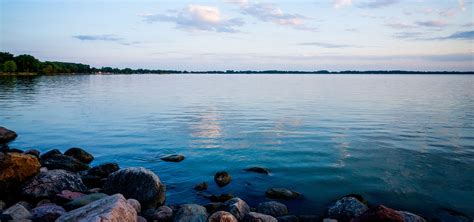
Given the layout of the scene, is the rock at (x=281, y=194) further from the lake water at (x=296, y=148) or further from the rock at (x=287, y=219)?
the rock at (x=287, y=219)

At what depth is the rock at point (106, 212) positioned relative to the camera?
8030mm

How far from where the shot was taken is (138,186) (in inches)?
478

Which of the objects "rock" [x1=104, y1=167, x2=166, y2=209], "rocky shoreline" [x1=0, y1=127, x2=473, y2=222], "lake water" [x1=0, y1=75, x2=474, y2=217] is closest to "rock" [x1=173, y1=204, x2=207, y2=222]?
"rocky shoreline" [x1=0, y1=127, x2=473, y2=222]

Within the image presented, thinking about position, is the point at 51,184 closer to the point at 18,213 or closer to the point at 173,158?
the point at 18,213

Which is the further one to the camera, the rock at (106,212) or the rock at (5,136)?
the rock at (5,136)

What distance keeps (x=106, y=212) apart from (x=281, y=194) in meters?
7.19

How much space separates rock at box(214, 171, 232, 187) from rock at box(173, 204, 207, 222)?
4.43 meters

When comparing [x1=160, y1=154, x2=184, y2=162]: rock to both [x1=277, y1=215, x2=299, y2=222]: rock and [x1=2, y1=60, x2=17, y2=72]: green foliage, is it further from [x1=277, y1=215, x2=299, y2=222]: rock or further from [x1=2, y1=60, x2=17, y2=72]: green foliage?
[x1=2, y1=60, x2=17, y2=72]: green foliage

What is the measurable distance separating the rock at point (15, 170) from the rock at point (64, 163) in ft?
10.4

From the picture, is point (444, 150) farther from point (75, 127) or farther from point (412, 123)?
point (75, 127)

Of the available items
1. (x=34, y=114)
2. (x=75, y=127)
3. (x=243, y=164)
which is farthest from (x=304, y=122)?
(x=34, y=114)

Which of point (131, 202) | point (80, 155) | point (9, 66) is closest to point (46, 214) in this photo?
point (131, 202)

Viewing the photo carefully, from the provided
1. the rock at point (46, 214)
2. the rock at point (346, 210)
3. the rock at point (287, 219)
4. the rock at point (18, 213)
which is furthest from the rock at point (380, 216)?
the rock at point (18, 213)

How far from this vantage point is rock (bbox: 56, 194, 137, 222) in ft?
26.3
